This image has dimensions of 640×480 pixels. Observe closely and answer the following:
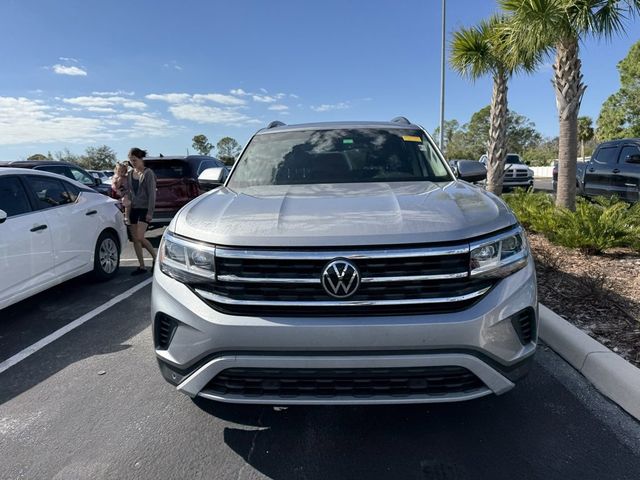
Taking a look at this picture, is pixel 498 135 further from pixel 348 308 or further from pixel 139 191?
pixel 348 308

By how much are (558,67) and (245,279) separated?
847cm

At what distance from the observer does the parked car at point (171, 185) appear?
8984mm

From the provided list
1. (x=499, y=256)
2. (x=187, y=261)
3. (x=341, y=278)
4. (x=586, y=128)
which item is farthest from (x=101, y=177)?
(x=586, y=128)

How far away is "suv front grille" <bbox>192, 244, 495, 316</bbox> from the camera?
2.16 metres

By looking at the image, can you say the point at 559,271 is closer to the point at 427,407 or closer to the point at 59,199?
the point at 427,407

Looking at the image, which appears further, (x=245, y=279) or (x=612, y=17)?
(x=612, y=17)

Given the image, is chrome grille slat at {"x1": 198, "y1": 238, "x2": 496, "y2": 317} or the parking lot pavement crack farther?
the parking lot pavement crack

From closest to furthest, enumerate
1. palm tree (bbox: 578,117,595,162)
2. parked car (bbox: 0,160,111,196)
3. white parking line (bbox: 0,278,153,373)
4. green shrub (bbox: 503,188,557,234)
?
white parking line (bbox: 0,278,153,373) → green shrub (bbox: 503,188,557,234) → parked car (bbox: 0,160,111,196) → palm tree (bbox: 578,117,595,162)

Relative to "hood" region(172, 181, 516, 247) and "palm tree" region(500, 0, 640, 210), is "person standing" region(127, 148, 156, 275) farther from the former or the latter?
"palm tree" region(500, 0, 640, 210)

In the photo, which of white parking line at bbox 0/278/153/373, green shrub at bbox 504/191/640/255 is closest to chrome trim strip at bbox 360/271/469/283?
white parking line at bbox 0/278/153/373

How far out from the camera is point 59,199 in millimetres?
5543

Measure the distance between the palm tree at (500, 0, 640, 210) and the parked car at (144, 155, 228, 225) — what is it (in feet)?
20.2

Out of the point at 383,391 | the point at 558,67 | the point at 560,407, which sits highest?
the point at 558,67

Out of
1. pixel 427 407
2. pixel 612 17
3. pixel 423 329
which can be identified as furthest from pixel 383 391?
pixel 612 17
